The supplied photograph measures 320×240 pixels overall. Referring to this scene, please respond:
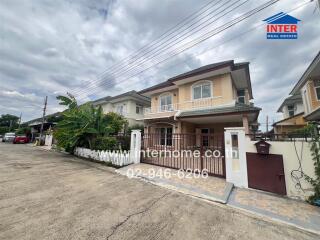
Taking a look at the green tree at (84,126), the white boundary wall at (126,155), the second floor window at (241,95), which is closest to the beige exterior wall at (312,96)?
the second floor window at (241,95)

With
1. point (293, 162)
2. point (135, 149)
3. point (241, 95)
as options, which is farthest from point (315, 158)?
point (241, 95)

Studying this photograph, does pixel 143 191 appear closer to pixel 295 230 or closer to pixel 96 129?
pixel 295 230

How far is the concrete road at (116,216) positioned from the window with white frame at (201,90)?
34.2ft

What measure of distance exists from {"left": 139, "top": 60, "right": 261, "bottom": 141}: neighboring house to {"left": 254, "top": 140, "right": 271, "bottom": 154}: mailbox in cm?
503

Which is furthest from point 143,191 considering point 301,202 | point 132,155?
point 301,202

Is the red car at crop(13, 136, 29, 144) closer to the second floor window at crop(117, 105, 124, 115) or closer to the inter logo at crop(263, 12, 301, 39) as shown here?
the second floor window at crop(117, 105, 124, 115)

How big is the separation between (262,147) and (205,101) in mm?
8064

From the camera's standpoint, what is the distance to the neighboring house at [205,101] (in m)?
11.3

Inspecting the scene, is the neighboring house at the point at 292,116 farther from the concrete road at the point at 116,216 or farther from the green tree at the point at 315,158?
the concrete road at the point at 116,216

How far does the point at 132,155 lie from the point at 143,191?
412 centimetres

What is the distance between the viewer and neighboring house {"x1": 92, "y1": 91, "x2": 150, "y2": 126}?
68.3 ft

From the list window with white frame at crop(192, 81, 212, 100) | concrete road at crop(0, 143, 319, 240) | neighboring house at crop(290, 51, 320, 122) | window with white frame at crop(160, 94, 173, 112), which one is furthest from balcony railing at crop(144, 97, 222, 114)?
concrete road at crop(0, 143, 319, 240)

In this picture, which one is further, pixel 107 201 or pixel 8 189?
pixel 8 189

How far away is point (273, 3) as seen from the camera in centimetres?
549
